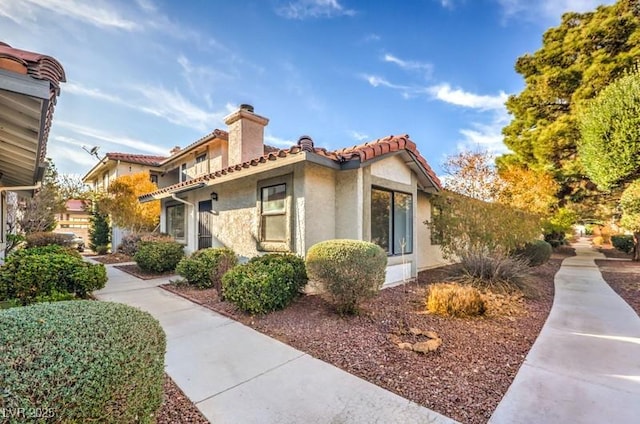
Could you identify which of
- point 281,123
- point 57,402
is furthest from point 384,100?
point 57,402

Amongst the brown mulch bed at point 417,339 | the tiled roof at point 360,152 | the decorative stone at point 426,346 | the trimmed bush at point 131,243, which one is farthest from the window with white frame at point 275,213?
the trimmed bush at point 131,243

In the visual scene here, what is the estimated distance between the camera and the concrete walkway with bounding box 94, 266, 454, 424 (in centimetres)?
301

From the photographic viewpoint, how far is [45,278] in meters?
5.89

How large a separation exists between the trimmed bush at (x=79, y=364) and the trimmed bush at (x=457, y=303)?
5.59 m

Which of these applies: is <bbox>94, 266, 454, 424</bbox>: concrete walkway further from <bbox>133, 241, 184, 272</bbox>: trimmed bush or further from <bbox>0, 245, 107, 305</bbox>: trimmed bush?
<bbox>133, 241, 184, 272</bbox>: trimmed bush

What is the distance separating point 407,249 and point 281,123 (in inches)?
338

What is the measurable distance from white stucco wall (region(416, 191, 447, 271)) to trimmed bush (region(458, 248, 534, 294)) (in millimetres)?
3505

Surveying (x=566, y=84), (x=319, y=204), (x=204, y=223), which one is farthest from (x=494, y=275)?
(x=566, y=84)

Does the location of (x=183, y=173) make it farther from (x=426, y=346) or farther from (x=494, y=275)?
(x=426, y=346)

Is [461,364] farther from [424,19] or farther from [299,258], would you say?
[424,19]

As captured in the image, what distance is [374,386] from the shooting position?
141 inches

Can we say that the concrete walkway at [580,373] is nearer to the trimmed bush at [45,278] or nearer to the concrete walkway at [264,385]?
the concrete walkway at [264,385]

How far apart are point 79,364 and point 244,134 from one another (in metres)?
11.1

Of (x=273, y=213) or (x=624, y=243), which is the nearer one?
(x=273, y=213)
